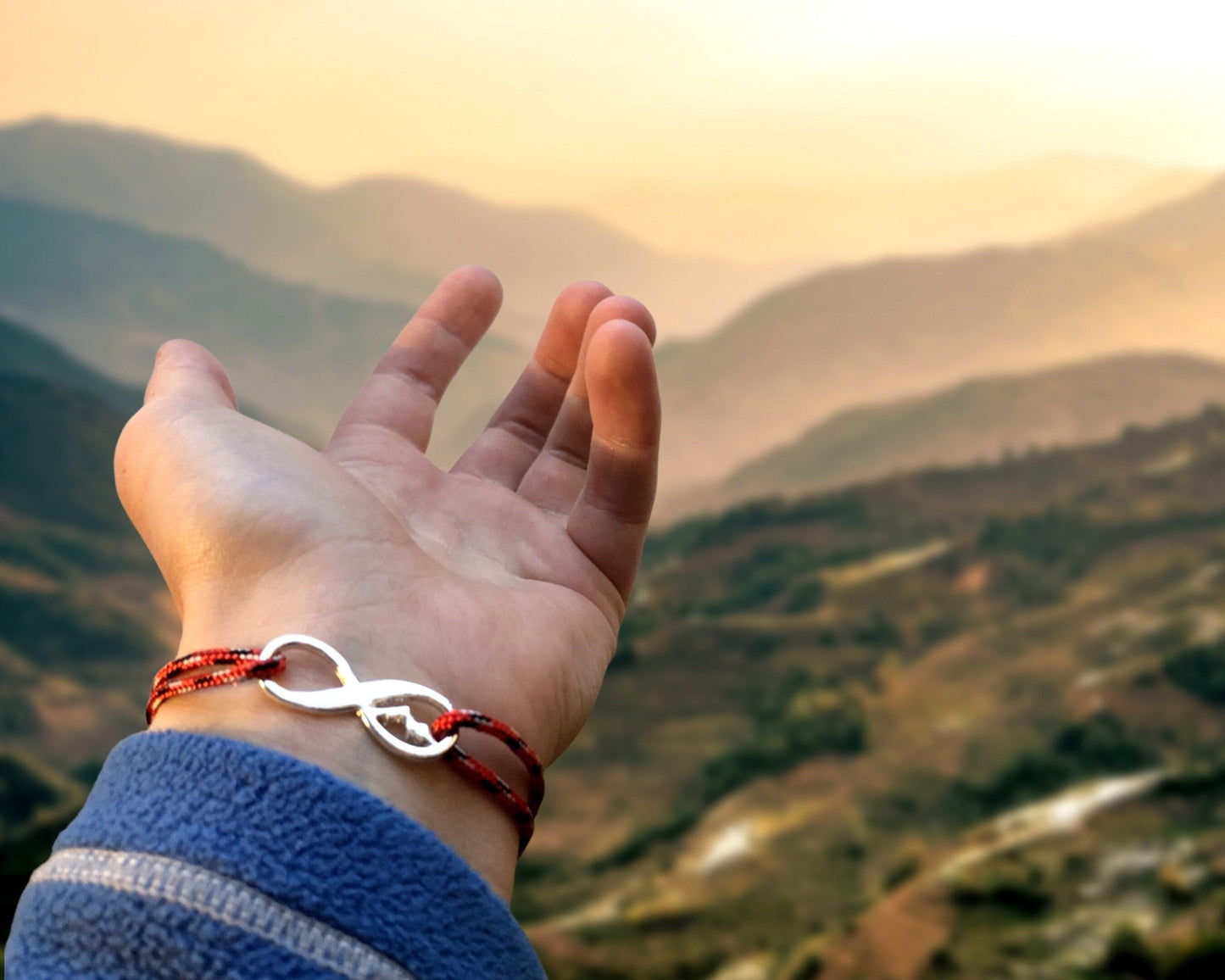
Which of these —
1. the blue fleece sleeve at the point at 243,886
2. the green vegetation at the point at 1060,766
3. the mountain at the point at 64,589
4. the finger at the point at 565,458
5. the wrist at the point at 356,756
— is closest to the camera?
the blue fleece sleeve at the point at 243,886

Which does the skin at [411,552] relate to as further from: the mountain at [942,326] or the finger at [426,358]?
the mountain at [942,326]

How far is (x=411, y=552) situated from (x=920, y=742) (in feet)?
12.7

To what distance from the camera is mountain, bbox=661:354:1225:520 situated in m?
5.58

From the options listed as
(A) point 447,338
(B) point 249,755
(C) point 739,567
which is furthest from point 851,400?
(B) point 249,755

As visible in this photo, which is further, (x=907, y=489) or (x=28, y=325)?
(x=907, y=489)

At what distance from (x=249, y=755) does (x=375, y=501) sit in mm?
251

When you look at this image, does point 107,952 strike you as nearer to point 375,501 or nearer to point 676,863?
point 375,501

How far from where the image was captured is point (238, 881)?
0.46 m

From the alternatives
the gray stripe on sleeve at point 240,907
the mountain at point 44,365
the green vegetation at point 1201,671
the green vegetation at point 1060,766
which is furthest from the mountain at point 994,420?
the gray stripe on sleeve at point 240,907

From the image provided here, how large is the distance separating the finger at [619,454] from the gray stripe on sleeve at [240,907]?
356 mm

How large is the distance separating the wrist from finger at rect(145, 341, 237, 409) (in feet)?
0.81

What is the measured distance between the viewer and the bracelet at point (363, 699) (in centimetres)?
56

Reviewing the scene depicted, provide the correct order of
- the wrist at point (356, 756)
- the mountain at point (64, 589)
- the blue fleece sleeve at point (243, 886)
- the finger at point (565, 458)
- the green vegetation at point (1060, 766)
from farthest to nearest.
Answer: the mountain at point (64, 589), the green vegetation at point (1060, 766), the finger at point (565, 458), the wrist at point (356, 756), the blue fleece sleeve at point (243, 886)

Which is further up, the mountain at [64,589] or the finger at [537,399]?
the finger at [537,399]
